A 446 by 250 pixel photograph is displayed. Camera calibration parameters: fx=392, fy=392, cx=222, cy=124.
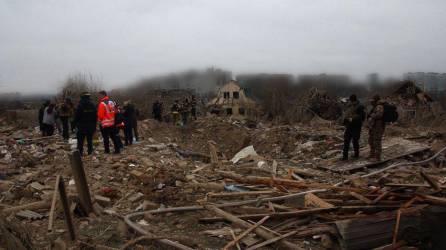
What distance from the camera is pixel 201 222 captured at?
5395 millimetres

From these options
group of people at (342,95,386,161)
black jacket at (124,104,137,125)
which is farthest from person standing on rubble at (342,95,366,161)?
black jacket at (124,104,137,125)

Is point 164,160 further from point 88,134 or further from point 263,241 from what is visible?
point 263,241

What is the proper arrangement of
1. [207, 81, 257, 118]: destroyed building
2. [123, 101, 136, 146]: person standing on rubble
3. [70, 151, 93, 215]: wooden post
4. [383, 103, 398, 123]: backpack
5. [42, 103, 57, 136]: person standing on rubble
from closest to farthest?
[70, 151, 93, 215]: wooden post → [383, 103, 398, 123]: backpack → [123, 101, 136, 146]: person standing on rubble → [42, 103, 57, 136]: person standing on rubble → [207, 81, 257, 118]: destroyed building

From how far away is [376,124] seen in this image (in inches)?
354

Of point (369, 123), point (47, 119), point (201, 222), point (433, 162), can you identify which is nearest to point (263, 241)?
point (201, 222)

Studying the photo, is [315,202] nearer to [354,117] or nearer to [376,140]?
[354,117]

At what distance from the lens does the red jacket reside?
902 centimetres

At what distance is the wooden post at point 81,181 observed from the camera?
5105 millimetres

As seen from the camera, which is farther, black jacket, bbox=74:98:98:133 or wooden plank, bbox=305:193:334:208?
black jacket, bbox=74:98:98:133

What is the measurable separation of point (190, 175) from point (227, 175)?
878 millimetres

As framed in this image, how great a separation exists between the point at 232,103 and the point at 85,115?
3712 cm

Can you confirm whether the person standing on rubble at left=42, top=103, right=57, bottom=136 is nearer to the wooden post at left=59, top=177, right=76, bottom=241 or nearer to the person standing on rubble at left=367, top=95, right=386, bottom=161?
the wooden post at left=59, top=177, right=76, bottom=241

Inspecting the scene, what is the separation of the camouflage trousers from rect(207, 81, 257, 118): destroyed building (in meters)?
27.1

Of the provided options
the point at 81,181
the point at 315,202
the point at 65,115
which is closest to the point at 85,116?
the point at 81,181
